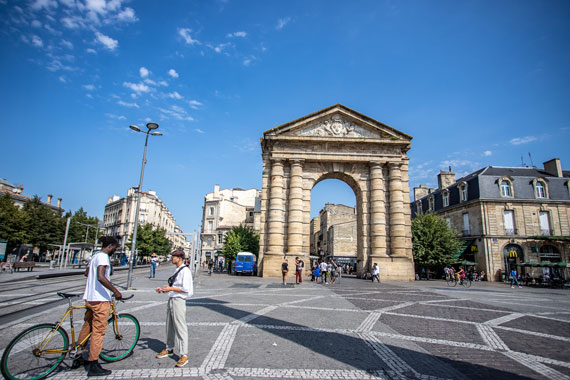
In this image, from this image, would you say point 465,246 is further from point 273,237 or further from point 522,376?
point 522,376

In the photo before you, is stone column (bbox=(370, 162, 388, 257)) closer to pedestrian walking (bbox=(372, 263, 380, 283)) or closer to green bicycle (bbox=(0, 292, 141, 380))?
pedestrian walking (bbox=(372, 263, 380, 283))

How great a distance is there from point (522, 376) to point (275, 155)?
75.3ft

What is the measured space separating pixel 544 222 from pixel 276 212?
3081 centimetres

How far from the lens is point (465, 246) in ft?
118

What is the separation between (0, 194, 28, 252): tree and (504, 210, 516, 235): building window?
55.9 meters

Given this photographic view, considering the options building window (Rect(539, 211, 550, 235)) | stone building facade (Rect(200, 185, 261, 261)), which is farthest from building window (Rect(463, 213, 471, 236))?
stone building facade (Rect(200, 185, 261, 261))

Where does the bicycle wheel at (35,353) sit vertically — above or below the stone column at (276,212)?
below

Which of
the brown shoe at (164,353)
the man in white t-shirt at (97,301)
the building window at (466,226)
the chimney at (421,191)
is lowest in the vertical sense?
the brown shoe at (164,353)

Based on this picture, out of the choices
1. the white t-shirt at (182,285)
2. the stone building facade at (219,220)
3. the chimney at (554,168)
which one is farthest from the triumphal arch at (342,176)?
the stone building facade at (219,220)

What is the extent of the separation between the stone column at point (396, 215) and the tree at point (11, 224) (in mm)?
41096

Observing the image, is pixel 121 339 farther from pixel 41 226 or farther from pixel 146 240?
pixel 146 240

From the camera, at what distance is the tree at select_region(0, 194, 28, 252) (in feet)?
114

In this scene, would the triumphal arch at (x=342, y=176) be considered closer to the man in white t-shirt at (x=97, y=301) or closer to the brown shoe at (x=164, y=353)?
the brown shoe at (x=164, y=353)

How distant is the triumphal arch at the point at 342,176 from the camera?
25.1 meters
